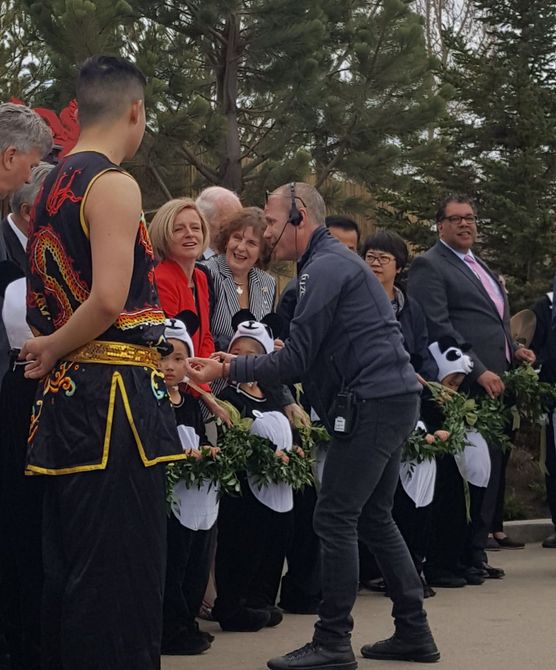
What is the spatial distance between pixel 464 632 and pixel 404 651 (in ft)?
2.31

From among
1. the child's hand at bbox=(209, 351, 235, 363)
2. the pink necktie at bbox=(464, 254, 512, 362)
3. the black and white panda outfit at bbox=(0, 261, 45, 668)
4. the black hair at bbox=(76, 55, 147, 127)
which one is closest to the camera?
the black hair at bbox=(76, 55, 147, 127)

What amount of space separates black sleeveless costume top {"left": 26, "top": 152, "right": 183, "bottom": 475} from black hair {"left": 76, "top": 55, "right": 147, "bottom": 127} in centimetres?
15

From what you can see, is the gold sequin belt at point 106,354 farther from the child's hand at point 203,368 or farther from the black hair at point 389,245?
the black hair at point 389,245

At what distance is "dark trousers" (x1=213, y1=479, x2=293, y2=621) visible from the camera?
6324mm

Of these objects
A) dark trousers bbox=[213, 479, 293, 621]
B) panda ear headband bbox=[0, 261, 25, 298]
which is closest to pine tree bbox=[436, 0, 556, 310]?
dark trousers bbox=[213, 479, 293, 621]

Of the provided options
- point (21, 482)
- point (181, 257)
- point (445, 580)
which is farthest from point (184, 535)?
point (445, 580)

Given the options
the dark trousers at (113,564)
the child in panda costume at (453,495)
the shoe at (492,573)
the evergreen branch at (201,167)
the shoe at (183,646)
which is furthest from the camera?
the evergreen branch at (201,167)

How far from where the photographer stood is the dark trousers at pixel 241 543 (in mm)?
6324

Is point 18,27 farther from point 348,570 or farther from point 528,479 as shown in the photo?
point 348,570

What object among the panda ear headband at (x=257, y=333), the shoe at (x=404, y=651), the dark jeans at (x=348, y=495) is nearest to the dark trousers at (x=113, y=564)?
the dark jeans at (x=348, y=495)

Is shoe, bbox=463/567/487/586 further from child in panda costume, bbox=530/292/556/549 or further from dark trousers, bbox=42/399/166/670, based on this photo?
dark trousers, bbox=42/399/166/670

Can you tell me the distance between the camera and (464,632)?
634cm

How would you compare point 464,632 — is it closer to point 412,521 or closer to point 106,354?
point 412,521

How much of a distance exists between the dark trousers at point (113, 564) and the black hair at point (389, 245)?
3.77 m
